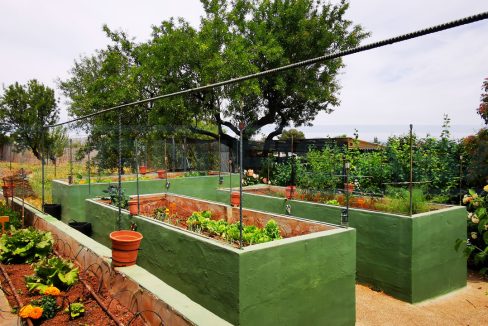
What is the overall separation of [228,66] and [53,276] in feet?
29.1

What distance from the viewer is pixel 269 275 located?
3.37 meters

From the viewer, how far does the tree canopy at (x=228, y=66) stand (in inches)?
484

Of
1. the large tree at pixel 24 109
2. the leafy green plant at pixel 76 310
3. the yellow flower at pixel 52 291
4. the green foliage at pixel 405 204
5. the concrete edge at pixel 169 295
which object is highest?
the large tree at pixel 24 109

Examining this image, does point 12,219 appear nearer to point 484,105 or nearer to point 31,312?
point 31,312

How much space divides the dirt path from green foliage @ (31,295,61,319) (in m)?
3.46

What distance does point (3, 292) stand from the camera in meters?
4.25

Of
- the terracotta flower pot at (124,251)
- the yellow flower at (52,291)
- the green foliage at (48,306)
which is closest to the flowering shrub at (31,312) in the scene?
the green foliage at (48,306)

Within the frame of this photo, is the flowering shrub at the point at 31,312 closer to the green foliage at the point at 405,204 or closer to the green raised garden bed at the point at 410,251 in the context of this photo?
the green raised garden bed at the point at 410,251

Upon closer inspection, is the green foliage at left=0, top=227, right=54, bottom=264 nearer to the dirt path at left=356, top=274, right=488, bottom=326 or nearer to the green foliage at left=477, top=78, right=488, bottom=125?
the dirt path at left=356, top=274, right=488, bottom=326

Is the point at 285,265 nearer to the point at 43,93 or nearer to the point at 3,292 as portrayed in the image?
the point at 3,292

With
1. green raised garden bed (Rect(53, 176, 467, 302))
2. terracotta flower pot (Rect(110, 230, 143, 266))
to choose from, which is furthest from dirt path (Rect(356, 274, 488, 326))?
terracotta flower pot (Rect(110, 230, 143, 266))

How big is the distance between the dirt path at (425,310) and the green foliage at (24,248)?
453cm

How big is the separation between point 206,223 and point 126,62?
1213 centimetres

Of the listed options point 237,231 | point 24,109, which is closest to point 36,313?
point 237,231
